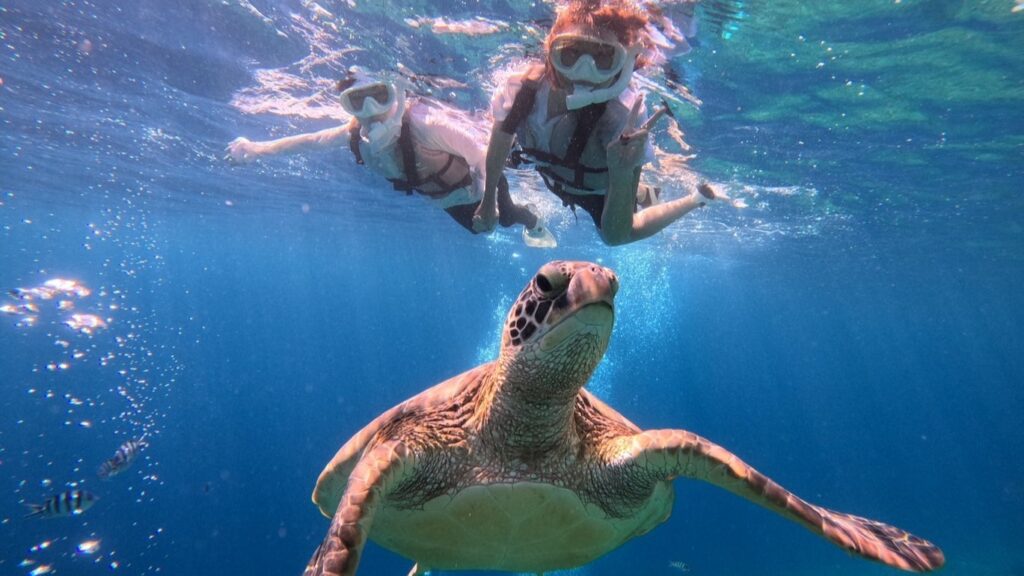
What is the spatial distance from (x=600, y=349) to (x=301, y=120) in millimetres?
12924

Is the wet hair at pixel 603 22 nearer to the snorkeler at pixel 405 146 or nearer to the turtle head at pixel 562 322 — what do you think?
the snorkeler at pixel 405 146

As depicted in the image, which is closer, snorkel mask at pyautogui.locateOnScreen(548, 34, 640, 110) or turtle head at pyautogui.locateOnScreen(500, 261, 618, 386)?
turtle head at pyautogui.locateOnScreen(500, 261, 618, 386)

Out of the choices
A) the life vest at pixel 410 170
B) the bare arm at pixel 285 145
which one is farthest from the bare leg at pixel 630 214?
the bare arm at pixel 285 145

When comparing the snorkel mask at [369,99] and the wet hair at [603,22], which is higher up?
the wet hair at [603,22]

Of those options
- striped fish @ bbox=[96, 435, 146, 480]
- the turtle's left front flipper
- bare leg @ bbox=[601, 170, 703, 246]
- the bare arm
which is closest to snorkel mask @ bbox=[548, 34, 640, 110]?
bare leg @ bbox=[601, 170, 703, 246]

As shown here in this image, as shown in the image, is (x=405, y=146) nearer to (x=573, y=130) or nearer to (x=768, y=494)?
(x=573, y=130)

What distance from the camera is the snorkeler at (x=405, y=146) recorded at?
222 inches

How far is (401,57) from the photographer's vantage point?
356 inches

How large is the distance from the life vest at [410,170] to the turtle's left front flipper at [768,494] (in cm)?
418

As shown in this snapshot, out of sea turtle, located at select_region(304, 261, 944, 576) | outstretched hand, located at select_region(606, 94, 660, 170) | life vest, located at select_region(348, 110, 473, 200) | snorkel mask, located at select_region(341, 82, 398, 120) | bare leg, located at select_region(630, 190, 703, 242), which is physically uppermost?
outstretched hand, located at select_region(606, 94, 660, 170)

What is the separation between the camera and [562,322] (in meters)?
2.15

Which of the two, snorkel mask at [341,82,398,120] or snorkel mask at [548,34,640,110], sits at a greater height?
snorkel mask at [548,34,640,110]

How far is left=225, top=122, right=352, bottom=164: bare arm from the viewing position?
6676 mm

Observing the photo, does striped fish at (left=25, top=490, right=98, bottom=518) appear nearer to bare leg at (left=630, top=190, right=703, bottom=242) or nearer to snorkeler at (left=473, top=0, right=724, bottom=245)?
snorkeler at (left=473, top=0, right=724, bottom=245)
